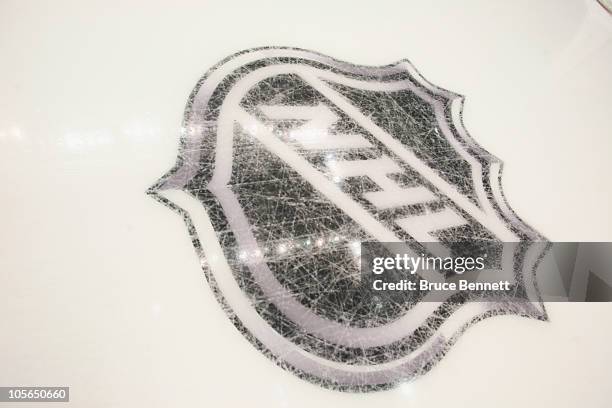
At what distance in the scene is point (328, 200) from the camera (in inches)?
65.2

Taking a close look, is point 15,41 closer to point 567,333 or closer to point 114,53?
point 114,53

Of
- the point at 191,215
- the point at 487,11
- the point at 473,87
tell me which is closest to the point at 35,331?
the point at 191,215

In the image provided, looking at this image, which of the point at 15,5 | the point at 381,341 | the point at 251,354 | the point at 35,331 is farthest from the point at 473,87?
the point at 15,5

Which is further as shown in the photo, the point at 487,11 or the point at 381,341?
the point at 487,11

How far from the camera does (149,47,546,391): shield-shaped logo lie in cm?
140

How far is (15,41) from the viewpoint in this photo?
70.5 inches

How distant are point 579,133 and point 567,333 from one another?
1155 mm

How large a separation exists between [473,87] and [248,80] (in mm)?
1290

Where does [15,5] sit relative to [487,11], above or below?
below

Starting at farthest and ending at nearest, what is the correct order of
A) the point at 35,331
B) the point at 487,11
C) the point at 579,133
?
the point at 487,11, the point at 579,133, the point at 35,331

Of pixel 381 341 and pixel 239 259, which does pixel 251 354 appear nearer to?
pixel 239 259

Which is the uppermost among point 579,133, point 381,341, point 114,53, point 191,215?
point 114,53

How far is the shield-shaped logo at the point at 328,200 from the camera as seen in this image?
1401 millimetres

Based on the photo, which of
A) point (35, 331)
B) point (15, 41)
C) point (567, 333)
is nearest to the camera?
point (35, 331)
